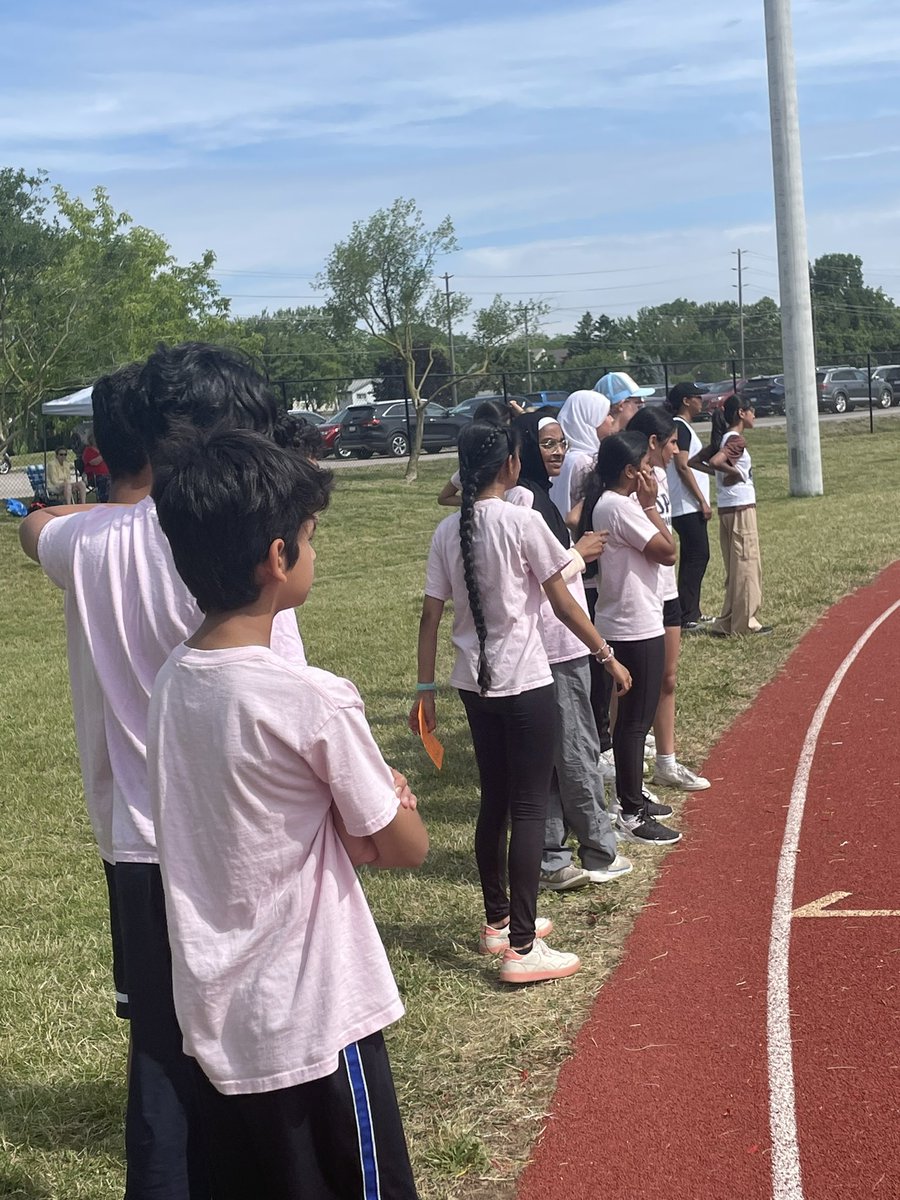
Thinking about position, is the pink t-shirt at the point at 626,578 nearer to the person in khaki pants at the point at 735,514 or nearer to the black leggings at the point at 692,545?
the black leggings at the point at 692,545

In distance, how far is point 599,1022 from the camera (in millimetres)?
4625

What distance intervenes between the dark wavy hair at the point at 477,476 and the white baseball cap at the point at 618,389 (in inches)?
123

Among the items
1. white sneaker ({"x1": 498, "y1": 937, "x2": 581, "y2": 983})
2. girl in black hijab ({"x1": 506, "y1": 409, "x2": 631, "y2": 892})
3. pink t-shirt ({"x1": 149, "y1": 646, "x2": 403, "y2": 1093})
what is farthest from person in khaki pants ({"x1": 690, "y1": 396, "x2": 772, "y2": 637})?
pink t-shirt ({"x1": 149, "y1": 646, "x2": 403, "y2": 1093})

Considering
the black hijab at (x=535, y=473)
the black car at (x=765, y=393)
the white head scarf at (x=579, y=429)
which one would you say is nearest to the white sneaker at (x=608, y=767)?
the white head scarf at (x=579, y=429)

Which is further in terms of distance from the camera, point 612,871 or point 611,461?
point 611,461

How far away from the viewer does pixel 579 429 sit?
719cm

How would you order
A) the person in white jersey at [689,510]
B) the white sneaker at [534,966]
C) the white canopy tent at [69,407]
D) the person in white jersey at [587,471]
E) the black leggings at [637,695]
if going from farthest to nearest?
the white canopy tent at [69,407], the person in white jersey at [689,510], the person in white jersey at [587,471], the black leggings at [637,695], the white sneaker at [534,966]

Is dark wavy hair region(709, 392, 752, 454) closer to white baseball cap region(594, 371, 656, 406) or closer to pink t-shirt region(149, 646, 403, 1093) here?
white baseball cap region(594, 371, 656, 406)

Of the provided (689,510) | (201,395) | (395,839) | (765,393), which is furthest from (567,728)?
(765,393)

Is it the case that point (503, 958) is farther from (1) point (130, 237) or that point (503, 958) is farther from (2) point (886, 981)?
(1) point (130, 237)

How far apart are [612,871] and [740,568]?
222 inches

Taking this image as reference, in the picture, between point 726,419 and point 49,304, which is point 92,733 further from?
point 49,304

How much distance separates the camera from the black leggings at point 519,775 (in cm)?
479

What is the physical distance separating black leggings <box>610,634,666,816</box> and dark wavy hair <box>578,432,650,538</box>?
2.21ft
